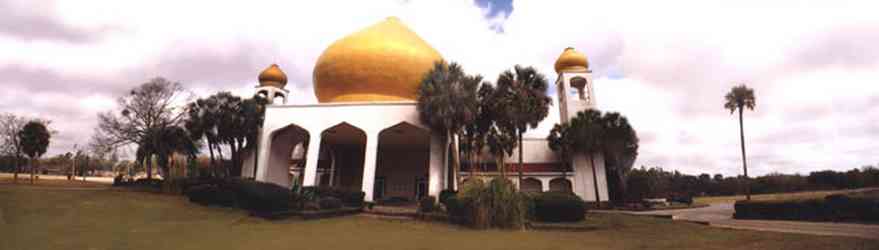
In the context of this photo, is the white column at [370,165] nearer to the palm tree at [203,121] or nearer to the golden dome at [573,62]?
the palm tree at [203,121]

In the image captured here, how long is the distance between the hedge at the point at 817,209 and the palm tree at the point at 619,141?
11704 millimetres

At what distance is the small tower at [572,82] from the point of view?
32.4m

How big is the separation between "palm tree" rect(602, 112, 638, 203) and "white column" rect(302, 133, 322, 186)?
65.7ft

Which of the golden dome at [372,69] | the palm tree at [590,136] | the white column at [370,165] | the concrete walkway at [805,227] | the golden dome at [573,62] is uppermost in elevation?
the golden dome at [573,62]

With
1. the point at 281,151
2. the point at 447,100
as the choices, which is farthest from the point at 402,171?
the point at 447,100

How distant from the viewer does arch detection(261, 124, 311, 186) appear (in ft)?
86.3

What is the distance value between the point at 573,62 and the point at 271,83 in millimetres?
25008

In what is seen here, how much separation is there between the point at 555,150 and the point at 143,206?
26.0 m

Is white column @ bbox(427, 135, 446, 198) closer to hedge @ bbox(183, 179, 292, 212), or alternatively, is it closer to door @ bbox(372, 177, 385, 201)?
door @ bbox(372, 177, 385, 201)

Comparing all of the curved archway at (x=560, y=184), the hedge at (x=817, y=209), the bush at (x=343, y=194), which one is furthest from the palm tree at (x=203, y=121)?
the hedge at (x=817, y=209)

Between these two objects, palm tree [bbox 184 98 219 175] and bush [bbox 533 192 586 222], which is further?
palm tree [bbox 184 98 219 175]

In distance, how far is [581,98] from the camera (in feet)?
115

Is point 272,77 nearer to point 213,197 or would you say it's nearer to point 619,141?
point 213,197

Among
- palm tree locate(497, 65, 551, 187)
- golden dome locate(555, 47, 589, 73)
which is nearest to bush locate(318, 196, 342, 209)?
palm tree locate(497, 65, 551, 187)
